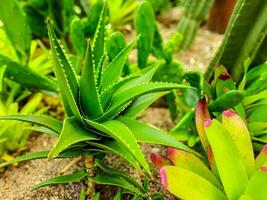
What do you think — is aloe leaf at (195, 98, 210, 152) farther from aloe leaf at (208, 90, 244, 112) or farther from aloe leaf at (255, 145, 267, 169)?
aloe leaf at (255, 145, 267, 169)

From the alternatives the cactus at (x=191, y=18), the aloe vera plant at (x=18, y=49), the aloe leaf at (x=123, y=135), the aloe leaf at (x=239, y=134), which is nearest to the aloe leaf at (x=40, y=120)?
the aloe leaf at (x=123, y=135)

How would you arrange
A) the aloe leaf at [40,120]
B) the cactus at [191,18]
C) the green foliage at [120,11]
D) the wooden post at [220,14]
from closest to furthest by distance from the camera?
1. the aloe leaf at [40,120]
2. the cactus at [191,18]
3. the green foliage at [120,11]
4. the wooden post at [220,14]

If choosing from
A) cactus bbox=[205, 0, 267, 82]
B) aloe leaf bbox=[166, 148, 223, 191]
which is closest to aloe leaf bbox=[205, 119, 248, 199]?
aloe leaf bbox=[166, 148, 223, 191]

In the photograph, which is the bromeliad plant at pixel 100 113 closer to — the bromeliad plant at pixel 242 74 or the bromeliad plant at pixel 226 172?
the bromeliad plant at pixel 226 172

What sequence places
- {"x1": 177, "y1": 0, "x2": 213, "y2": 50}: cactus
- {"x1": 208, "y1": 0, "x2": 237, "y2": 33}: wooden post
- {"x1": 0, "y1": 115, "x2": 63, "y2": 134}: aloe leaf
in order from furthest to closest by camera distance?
{"x1": 208, "y1": 0, "x2": 237, "y2": 33}: wooden post
{"x1": 177, "y1": 0, "x2": 213, "y2": 50}: cactus
{"x1": 0, "y1": 115, "x2": 63, "y2": 134}: aloe leaf

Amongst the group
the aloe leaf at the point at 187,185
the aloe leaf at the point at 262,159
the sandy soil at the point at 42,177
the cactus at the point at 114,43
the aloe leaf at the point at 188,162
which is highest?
the cactus at the point at 114,43

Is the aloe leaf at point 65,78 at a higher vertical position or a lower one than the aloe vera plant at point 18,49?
higher
